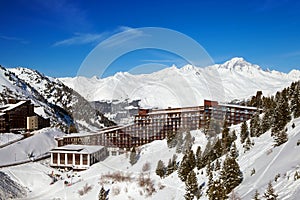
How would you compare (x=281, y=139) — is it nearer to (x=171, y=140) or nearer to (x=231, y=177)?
(x=231, y=177)

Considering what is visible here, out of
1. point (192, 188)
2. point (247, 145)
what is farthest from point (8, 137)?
point (247, 145)

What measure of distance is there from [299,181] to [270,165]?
1817 mm

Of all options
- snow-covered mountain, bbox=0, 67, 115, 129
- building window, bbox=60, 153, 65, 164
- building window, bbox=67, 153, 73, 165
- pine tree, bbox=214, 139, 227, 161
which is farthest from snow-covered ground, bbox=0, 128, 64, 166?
pine tree, bbox=214, 139, 227, 161

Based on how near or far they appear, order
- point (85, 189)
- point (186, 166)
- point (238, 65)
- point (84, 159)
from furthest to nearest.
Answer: point (238, 65)
point (84, 159)
point (85, 189)
point (186, 166)

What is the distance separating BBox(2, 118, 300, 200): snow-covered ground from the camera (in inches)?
258

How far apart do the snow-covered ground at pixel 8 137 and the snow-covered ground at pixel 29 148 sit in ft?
4.33

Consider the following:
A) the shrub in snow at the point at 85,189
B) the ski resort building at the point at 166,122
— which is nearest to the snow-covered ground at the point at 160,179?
the shrub in snow at the point at 85,189

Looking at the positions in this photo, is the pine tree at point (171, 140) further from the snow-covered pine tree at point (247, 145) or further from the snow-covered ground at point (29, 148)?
the snow-covered ground at point (29, 148)

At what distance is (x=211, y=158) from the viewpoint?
9727 millimetres

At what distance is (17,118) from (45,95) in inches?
1096

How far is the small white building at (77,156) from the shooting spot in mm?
14867

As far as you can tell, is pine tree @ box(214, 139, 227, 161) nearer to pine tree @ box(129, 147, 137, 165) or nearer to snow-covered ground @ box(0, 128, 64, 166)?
pine tree @ box(129, 147, 137, 165)

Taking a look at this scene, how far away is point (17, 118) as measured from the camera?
908 inches

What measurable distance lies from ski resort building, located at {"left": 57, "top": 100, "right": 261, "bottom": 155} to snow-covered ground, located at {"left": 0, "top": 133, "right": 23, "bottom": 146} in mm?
6632
